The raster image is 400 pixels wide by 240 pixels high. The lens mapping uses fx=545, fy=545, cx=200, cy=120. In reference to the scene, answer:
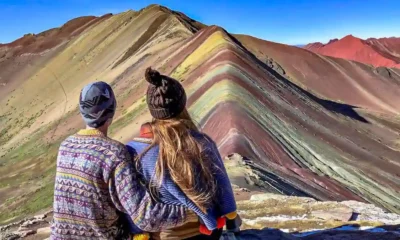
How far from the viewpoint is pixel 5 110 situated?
43531 mm

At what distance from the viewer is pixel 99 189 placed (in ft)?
10.7

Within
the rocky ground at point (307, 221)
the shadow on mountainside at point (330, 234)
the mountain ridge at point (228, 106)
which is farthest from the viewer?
the mountain ridge at point (228, 106)

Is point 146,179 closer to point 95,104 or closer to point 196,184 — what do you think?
point 196,184

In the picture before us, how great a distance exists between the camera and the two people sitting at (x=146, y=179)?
3199 mm

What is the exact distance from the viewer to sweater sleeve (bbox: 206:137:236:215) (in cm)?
331

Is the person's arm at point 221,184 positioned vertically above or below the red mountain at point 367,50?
below

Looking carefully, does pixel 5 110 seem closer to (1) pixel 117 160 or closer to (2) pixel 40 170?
(2) pixel 40 170

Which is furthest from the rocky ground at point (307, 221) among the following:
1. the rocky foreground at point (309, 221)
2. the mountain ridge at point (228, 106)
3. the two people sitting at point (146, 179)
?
the mountain ridge at point (228, 106)

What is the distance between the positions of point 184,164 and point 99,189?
0.54m

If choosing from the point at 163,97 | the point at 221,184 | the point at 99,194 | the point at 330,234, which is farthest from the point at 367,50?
the point at 99,194

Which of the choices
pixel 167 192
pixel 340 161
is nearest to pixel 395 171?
pixel 340 161

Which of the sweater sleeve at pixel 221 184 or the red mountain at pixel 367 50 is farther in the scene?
the red mountain at pixel 367 50

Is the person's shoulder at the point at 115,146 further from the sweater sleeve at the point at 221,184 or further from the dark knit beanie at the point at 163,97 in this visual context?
the sweater sleeve at the point at 221,184

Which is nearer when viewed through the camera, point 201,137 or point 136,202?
point 136,202
